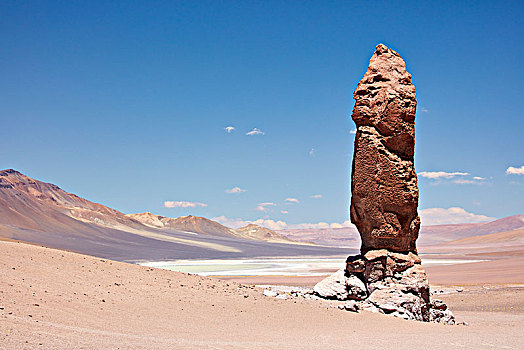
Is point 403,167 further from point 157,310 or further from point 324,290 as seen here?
point 157,310

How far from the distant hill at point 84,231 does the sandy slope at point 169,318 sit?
4749cm

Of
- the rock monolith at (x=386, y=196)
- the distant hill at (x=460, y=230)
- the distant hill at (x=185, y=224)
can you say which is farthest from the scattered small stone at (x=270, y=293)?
the distant hill at (x=460, y=230)

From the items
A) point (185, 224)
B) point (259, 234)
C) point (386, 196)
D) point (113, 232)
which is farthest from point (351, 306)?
point (259, 234)

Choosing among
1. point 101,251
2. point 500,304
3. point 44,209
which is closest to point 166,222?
point 44,209

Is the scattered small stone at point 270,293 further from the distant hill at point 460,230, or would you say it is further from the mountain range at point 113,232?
the distant hill at point 460,230

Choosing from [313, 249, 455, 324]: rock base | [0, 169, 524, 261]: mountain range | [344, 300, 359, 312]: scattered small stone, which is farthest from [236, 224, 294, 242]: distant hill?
[344, 300, 359, 312]: scattered small stone

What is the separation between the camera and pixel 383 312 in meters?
10.6

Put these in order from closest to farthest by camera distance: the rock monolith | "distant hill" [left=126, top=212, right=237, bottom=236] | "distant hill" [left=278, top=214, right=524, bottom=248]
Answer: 1. the rock monolith
2. "distant hill" [left=126, top=212, right=237, bottom=236]
3. "distant hill" [left=278, top=214, right=524, bottom=248]

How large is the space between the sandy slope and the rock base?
621mm

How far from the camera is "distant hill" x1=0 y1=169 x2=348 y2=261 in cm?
7007

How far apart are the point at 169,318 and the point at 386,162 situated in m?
5.75

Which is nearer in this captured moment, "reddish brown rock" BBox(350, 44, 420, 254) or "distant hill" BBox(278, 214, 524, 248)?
"reddish brown rock" BBox(350, 44, 420, 254)

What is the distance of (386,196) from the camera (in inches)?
443

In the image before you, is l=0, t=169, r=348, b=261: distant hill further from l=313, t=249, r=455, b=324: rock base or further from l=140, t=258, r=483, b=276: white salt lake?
l=313, t=249, r=455, b=324: rock base
